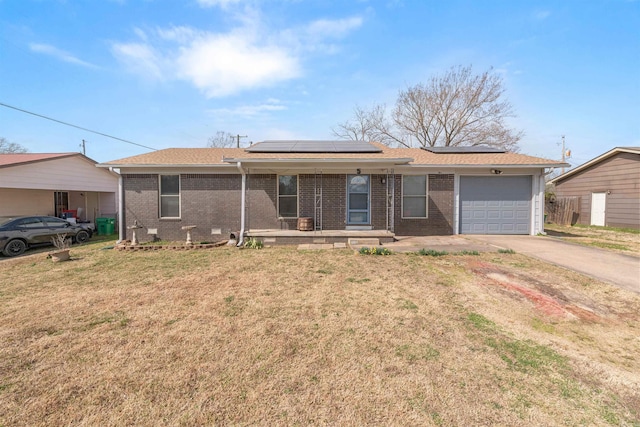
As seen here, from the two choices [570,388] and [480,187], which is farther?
[480,187]

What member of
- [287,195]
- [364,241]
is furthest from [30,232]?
[364,241]

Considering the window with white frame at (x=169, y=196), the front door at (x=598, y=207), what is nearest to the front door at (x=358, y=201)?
the window with white frame at (x=169, y=196)

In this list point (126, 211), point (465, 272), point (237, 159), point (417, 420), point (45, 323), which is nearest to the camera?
point (417, 420)

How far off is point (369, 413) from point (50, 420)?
97.0 inches

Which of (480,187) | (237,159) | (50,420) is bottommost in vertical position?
(50,420)

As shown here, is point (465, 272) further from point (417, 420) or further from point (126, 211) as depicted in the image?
point (126, 211)

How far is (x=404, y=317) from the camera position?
3900mm

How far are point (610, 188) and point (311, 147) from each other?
1667 centimetres

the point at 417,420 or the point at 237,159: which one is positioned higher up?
the point at 237,159

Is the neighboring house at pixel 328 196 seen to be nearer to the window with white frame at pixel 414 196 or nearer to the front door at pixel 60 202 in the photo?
the window with white frame at pixel 414 196

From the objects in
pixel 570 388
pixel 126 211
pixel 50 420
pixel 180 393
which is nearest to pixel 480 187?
pixel 570 388

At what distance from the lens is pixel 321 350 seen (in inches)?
120

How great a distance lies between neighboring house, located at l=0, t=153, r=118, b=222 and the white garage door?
57.0ft

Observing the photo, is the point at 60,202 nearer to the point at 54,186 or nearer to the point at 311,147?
the point at 54,186
